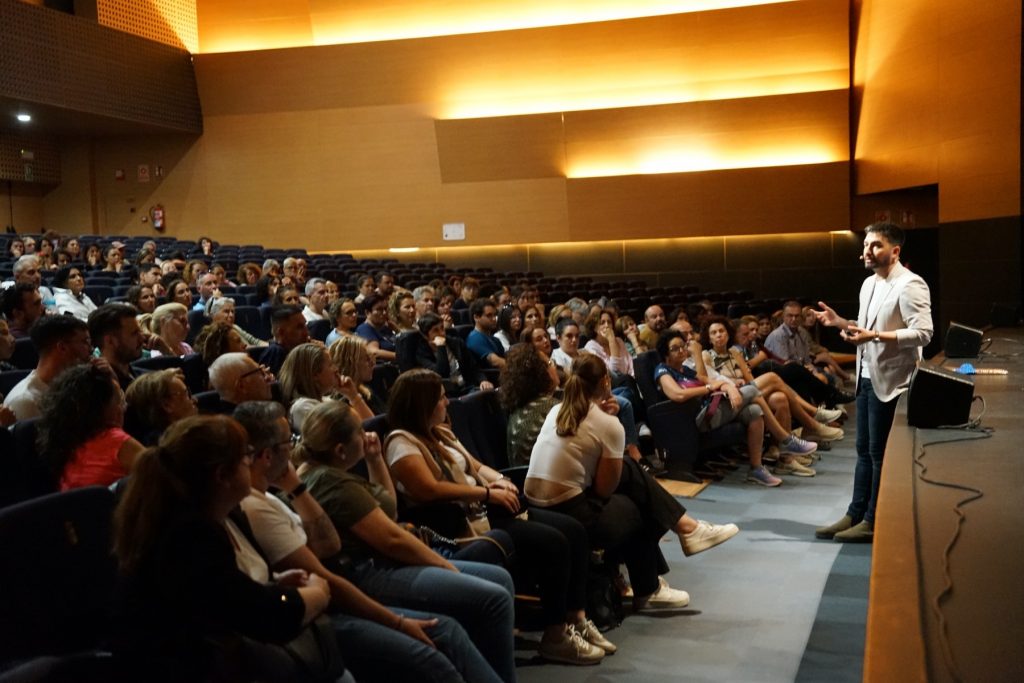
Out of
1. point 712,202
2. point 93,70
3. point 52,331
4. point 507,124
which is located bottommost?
point 52,331

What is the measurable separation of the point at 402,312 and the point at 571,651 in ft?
11.8

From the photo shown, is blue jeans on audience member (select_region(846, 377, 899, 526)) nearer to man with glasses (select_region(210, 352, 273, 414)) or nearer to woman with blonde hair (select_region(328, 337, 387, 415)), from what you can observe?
woman with blonde hair (select_region(328, 337, 387, 415))

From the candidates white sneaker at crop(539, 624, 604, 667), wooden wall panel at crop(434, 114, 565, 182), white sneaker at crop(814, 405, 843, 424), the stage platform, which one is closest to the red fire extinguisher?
wooden wall panel at crop(434, 114, 565, 182)

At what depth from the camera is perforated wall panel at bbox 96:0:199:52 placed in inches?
565

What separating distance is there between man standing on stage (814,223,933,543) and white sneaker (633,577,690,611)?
3.36 feet

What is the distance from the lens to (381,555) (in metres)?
2.64

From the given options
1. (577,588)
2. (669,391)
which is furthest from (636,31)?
(577,588)

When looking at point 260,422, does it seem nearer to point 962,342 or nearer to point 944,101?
point 962,342

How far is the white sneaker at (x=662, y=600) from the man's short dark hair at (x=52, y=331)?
222 centimetres

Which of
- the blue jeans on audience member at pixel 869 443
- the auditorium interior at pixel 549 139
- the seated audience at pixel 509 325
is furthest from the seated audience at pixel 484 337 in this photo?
the auditorium interior at pixel 549 139

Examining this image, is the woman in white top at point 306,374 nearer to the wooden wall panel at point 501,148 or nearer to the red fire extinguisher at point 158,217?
the wooden wall panel at point 501,148

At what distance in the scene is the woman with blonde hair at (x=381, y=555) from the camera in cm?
257

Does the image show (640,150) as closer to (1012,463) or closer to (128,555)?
(1012,463)

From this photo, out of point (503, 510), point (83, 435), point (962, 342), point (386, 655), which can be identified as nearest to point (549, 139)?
point (962, 342)
